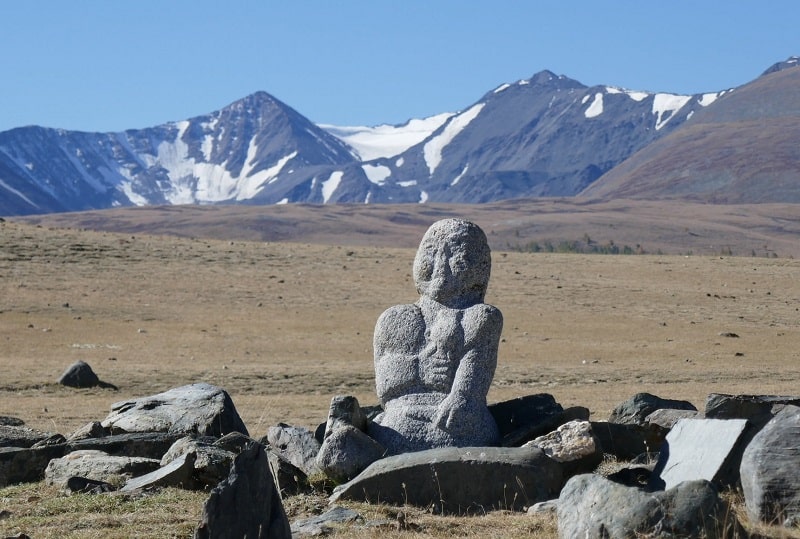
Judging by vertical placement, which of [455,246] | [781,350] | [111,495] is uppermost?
[455,246]

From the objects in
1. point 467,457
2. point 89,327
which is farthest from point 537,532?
point 89,327

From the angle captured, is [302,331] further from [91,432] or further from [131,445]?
[131,445]

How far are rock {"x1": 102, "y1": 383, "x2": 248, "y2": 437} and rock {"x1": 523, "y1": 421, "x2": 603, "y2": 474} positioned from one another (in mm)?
4699

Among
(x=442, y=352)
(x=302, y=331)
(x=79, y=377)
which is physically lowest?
(x=302, y=331)

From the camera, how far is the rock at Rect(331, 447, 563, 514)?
13.0 metres

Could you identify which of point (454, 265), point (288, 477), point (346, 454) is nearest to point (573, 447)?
point (346, 454)

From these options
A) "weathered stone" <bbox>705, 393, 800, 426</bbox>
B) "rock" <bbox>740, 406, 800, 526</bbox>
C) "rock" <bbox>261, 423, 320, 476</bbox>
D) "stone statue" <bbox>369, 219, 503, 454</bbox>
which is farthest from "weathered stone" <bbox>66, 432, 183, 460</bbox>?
"rock" <bbox>740, 406, 800, 526</bbox>

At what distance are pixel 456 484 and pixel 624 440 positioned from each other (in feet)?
11.1

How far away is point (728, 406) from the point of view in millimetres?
14617

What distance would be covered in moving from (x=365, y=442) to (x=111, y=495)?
2.87m

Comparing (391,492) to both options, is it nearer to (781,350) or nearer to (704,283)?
(781,350)

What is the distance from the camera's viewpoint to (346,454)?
14.3 m

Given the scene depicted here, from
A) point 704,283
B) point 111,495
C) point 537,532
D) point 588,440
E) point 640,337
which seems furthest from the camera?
point 704,283

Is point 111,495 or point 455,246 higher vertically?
point 455,246
